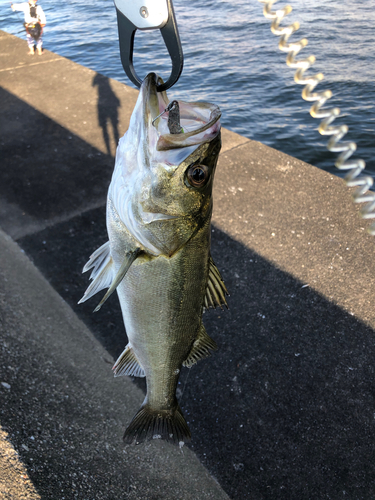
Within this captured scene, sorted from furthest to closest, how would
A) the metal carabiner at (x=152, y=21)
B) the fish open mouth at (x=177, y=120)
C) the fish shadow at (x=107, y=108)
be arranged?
the fish shadow at (x=107, y=108) → the fish open mouth at (x=177, y=120) → the metal carabiner at (x=152, y=21)

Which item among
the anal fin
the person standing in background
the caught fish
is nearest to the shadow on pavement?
the person standing in background

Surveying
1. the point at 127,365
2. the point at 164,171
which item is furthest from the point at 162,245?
the point at 127,365

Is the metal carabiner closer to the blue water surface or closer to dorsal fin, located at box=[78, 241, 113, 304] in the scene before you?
dorsal fin, located at box=[78, 241, 113, 304]

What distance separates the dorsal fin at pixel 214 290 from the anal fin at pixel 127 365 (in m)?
0.62

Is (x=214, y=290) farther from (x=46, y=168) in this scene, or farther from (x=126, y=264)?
(x=46, y=168)

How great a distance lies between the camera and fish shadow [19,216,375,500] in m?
3.07

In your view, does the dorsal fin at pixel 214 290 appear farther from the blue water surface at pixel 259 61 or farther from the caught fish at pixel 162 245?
the blue water surface at pixel 259 61

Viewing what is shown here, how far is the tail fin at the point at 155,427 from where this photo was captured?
2420 mm

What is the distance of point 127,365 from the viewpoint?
8.19ft

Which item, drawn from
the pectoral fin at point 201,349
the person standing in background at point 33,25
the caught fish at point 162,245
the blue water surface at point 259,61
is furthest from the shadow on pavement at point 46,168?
the blue water surface at point 259,61

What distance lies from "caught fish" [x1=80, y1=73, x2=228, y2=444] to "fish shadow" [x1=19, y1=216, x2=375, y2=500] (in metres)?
1.03

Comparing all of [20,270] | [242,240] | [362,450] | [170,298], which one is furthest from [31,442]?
[242,240]

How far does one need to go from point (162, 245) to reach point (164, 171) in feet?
1.21

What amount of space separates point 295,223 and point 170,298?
11.0 feet
